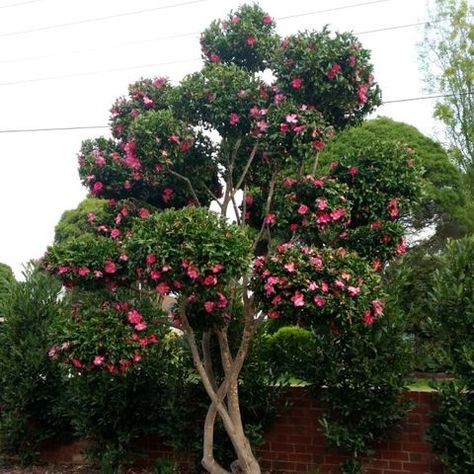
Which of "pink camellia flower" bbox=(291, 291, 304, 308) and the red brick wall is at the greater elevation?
"pink camellia flower" bbox=(291, 291, 304, 308)

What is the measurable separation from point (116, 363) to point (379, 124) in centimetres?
1380

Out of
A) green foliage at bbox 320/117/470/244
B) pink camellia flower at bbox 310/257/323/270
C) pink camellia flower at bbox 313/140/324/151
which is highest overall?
green foliage at bbox 320/117/470/244

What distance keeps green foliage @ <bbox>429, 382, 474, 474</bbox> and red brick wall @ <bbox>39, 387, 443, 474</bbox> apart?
0.90 ft

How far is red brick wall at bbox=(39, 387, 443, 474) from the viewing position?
17.6 feet

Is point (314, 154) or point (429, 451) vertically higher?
point (314, 154)

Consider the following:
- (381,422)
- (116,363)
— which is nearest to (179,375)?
(116,363)

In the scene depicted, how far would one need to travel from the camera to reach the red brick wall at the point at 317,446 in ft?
17.6

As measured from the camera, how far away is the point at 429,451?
5.34 meters

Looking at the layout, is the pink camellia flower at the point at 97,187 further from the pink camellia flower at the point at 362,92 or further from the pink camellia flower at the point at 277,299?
the pink camellia flower at the point at 362,92

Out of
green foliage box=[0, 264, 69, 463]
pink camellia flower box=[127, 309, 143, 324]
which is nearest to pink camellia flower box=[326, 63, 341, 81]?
pink camellia flower box=[127, 309, 143, 324]

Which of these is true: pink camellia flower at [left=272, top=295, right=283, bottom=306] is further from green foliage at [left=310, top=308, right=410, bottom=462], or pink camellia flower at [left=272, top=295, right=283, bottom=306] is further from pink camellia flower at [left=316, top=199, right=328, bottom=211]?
green foliage at [left=310, top=308, right=410, bottom=462]

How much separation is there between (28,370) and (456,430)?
443cm

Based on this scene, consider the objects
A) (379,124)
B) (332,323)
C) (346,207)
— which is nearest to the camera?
(332,323)

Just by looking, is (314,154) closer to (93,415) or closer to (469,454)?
(469,454)
